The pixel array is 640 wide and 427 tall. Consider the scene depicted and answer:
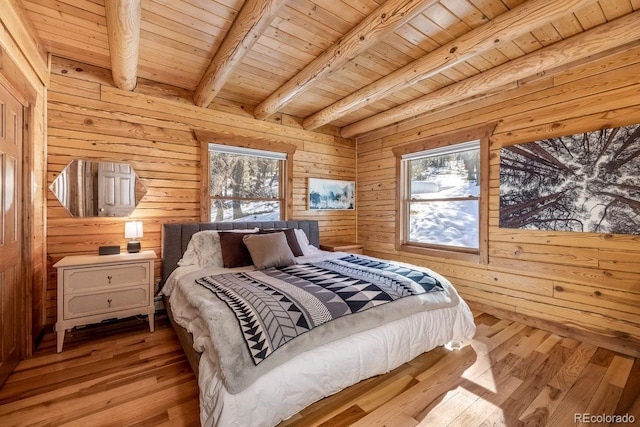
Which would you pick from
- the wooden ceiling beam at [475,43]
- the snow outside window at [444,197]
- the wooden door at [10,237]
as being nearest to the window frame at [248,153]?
the wooden ceiling beam at [475,43]

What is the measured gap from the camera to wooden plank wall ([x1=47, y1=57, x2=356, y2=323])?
2738 millimetres

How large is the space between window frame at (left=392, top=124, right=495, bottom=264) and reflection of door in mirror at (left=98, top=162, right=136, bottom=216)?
11.0 ft

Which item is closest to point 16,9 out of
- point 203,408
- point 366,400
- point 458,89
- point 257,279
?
point 257,279

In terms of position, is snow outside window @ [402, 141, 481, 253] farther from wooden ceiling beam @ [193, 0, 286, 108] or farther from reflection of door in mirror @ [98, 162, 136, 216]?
reflection of door in mirror @ [98, 162, 136, 216]

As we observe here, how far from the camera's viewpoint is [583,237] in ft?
8.52

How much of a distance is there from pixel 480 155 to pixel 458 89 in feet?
2.60

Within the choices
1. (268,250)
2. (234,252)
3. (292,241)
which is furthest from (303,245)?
(234,252)

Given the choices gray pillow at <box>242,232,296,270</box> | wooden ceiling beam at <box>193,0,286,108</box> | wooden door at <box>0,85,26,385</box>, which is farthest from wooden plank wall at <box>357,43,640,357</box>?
wooden door at <box>0,85,26,385</box>

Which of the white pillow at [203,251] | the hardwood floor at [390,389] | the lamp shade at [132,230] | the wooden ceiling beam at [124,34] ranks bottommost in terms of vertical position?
the hardwood floor at [390,389]

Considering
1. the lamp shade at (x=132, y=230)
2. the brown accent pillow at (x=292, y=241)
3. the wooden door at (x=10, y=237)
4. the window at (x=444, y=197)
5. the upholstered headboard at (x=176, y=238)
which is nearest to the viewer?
the wooden door at (x=10, y=237)

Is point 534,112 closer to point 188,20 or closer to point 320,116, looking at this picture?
point 320,116

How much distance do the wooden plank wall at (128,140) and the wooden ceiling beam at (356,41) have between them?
1.11 metres

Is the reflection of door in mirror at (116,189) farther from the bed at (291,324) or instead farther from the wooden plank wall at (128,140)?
the bed at (291,324)

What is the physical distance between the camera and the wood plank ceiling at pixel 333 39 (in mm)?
1962
